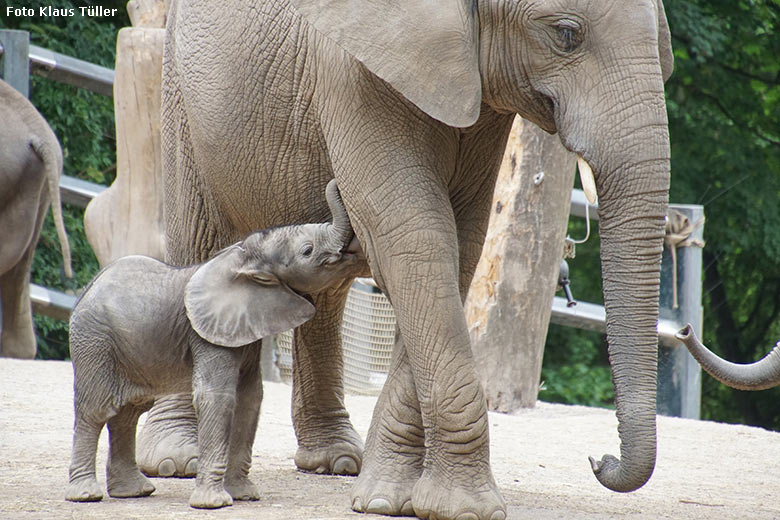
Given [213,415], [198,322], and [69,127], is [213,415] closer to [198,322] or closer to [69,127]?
[198,322]

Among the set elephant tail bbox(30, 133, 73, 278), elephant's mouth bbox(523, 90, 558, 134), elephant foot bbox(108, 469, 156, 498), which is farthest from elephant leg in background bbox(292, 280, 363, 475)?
elephant tail bbox(30, 133, 73, 278)

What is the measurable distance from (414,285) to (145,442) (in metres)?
1.83

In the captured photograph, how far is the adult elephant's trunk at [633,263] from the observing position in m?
4.02

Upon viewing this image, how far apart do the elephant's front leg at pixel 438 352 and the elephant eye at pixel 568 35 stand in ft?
2.25

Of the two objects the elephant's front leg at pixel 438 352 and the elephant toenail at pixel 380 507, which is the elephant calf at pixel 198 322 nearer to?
the elephant's front leg at pixel 438 352

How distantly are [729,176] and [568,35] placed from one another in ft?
38.6

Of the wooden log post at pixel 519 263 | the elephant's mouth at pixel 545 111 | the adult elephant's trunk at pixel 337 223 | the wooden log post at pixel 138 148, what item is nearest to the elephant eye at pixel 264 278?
the adult elephant's trunk at pixel 337 223

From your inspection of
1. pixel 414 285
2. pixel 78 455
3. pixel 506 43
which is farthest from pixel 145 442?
pixel 506 43

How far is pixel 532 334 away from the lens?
846 cm

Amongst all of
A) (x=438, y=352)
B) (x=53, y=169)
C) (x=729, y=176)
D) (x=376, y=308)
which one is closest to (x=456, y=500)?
(x=438, y=352)

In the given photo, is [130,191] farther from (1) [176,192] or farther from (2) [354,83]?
(2) [354,83]

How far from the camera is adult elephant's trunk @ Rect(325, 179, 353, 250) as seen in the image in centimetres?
458

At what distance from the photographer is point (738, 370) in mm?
4781

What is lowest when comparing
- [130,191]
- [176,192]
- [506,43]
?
[130,191]
